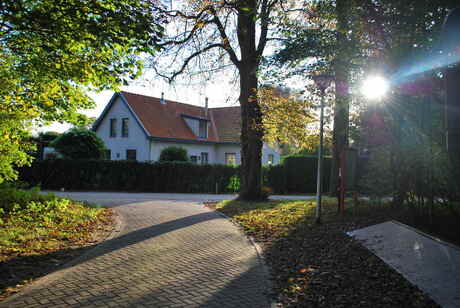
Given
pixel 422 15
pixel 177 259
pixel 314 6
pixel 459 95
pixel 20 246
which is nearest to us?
pixel 459 95

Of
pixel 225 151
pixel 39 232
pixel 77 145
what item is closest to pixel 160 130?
pixel 77 145

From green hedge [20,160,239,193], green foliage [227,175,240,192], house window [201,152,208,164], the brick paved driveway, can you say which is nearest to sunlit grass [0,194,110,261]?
the brick paved driveway

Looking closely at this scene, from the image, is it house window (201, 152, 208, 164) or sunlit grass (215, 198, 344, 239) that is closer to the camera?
sunlit grass (215, 198, 344, 239)

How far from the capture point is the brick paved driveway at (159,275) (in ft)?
14.1

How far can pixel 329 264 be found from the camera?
564cm

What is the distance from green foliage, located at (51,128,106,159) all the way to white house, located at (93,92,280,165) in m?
4.56

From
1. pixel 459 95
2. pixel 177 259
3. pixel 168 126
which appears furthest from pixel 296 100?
pixel 168 126

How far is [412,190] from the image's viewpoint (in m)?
7.80

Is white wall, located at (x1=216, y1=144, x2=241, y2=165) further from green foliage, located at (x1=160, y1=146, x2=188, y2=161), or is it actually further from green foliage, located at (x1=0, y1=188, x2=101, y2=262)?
green foliage, located at (x1=0, y1=188, x2=101, y2=262)

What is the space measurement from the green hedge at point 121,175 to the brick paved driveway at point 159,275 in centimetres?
1412

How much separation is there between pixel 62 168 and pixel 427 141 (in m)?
21.3

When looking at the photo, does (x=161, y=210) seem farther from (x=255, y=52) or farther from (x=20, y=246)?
(x=255, y=52)

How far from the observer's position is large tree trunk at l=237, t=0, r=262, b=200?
1501cm

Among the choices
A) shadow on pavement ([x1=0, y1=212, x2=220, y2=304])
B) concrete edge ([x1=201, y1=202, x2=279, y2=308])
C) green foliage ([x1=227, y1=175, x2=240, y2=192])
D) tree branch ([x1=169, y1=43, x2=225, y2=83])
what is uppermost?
tree branch ([x1=169, y1=43, x2=225, y2=83])
